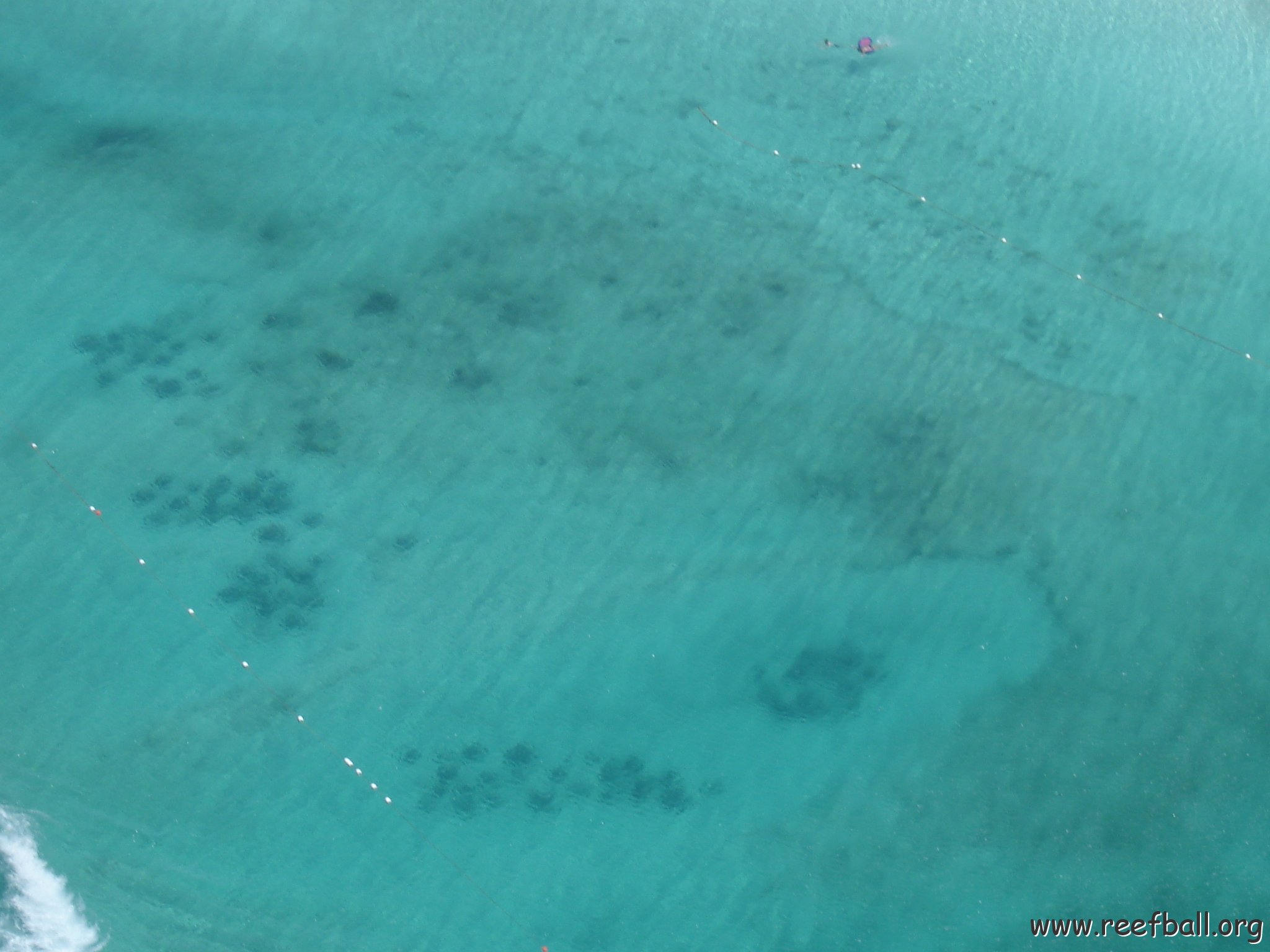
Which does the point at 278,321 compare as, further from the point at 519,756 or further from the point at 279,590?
the point at 519,756

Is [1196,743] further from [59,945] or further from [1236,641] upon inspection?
[59,945]

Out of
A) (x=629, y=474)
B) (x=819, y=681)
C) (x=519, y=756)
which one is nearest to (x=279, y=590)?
(x=519, y=756)

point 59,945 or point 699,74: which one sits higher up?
point 699,74

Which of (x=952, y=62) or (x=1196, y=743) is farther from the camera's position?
(x=952, y=62)

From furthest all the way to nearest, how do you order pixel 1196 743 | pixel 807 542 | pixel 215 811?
pixel 807 542
pixel 1196 743
pixel 215 811

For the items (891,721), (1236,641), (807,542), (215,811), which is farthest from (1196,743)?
(215,811)

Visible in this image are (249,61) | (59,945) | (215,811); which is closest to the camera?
(59,945)

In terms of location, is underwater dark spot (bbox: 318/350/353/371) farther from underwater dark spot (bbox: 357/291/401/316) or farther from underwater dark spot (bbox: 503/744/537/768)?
underwater dark spot (bbox: 503/744/537/768)
